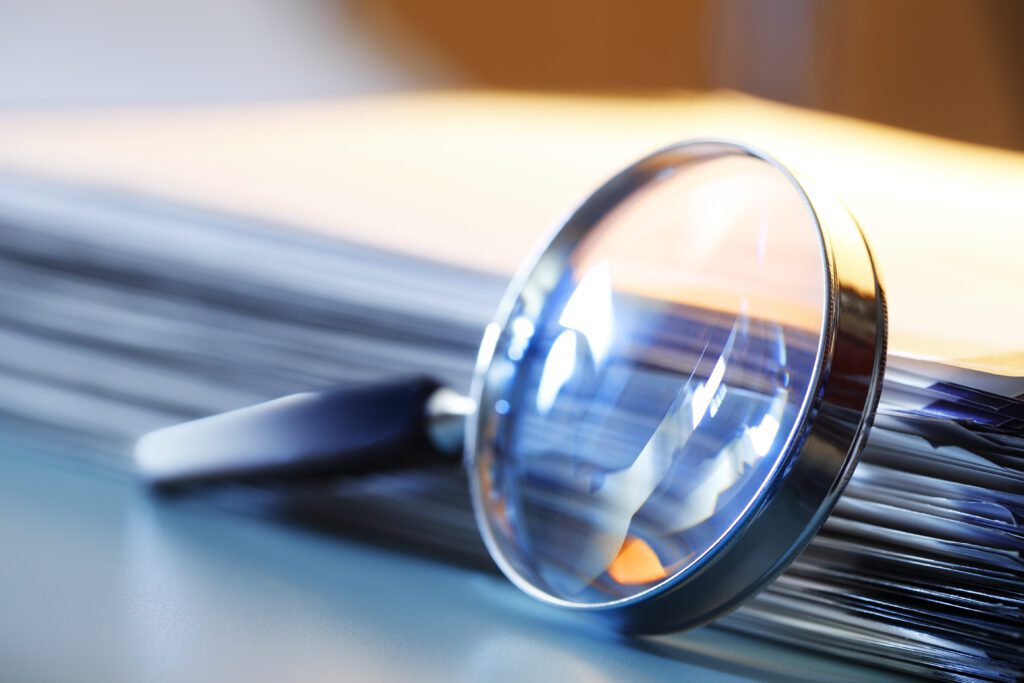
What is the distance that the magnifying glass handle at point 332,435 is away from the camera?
0.51 m

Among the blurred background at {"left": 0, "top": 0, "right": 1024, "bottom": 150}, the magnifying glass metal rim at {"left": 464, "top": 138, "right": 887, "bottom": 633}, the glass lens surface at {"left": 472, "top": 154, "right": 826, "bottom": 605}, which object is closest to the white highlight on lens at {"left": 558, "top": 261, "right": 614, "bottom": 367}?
the glass lens surface at {"left": 472, "top": 154, "right": 826, "bottom": 605}

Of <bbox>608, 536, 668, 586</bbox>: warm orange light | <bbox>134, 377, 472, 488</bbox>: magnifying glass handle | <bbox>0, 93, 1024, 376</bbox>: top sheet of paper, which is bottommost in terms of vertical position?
<bbox>608, 536, 668, 586</bbox>: warm orange light

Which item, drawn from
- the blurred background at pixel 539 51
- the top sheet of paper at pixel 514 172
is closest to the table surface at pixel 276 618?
the top sheet of paper at pixel 514 172

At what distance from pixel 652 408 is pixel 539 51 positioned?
1.05 metres

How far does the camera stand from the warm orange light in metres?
0.41

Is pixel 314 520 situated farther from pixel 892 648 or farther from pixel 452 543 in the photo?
pixel 892 648

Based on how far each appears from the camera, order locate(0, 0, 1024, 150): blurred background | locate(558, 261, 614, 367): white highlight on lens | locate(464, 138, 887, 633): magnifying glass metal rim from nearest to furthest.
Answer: locate(464, 138, 887, 633): magnifying glass metal rim < locate(558, 261, 614, 367): white highlight on lens < locate(0, 0, 1024, 150): blurred background

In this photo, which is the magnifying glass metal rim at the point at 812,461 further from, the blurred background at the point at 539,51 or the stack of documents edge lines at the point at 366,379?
the blurred background at the point at 539,51

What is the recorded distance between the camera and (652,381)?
457 millimetres

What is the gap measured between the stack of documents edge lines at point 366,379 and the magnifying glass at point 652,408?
0.04 meters

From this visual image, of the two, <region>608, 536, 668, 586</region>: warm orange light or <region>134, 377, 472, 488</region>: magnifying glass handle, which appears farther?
<region>134, 377, 472, 488</region>: magnifying glass handle

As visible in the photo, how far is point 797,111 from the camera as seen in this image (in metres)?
1.14

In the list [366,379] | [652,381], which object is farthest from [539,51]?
[652,381]

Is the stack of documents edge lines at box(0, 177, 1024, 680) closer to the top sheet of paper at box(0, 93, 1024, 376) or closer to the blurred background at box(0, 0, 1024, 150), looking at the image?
the top sheet of paper at box(0, 93, 1024, 376)
